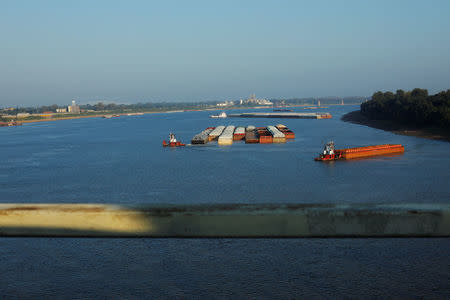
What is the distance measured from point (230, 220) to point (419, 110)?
86.4 metres

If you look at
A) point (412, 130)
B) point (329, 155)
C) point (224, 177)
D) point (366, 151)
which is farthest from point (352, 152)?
point (412, 130)

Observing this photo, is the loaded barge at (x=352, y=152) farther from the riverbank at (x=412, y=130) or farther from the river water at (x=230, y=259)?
the riverbank at (x=412, y=130)

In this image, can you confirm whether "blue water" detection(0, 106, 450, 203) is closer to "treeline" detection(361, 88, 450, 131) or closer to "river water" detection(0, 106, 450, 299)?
"river water" detection(0, 106, 450, 299)

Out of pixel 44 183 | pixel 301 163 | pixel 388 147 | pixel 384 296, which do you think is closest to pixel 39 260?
pixel 384 296

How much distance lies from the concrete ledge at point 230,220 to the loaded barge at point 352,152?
4272 centimetres

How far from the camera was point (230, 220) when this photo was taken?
363 centimetres

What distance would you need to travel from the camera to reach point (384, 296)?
12906 mm

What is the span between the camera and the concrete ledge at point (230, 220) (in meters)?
3.56

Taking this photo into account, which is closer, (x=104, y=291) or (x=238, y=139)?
(x=104, y=291)

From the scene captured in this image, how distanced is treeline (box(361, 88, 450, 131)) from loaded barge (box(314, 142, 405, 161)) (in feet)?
83.3

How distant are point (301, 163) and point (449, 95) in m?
51.8

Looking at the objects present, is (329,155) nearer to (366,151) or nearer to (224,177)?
(366,151)

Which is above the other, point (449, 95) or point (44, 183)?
point (449, 95)

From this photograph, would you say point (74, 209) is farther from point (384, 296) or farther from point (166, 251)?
point (166, 251)
